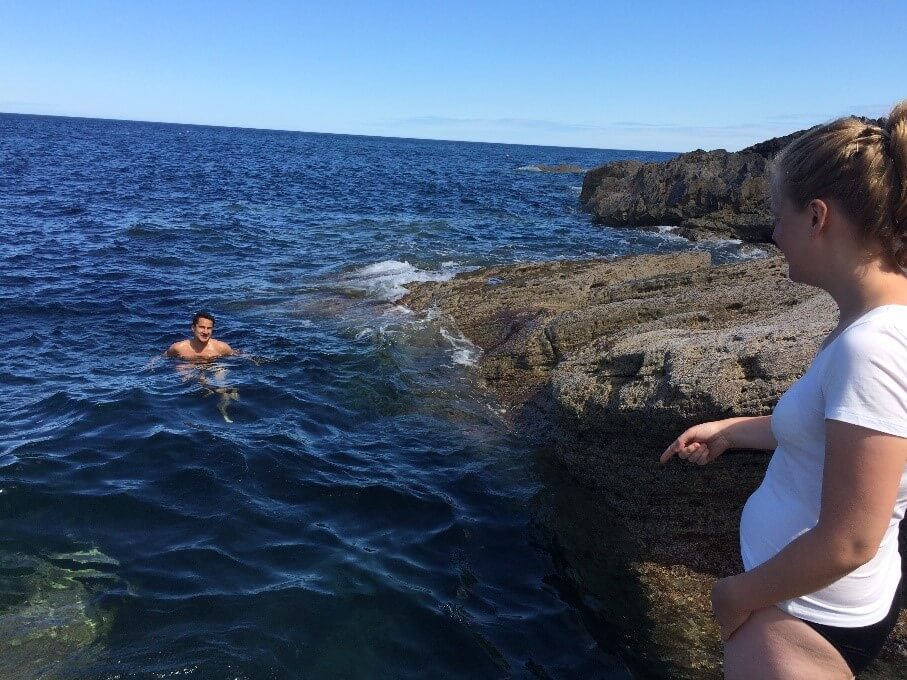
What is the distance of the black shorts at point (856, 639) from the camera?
1.83 meters

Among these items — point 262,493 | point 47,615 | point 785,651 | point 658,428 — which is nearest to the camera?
point 785,651

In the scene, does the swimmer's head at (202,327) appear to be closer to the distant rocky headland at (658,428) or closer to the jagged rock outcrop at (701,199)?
the distant rocky headland at (658,428)

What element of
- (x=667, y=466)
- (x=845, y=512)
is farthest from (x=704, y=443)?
(x=667, y=466)

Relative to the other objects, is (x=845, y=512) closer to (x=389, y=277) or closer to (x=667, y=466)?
(x=667, y=466)

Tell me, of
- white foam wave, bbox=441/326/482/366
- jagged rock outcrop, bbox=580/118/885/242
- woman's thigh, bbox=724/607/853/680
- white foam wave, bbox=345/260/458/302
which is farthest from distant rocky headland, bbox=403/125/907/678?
jagged rock outcrop, bbox=580/118/885/242

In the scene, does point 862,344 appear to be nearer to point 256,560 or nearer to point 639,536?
point 639,536

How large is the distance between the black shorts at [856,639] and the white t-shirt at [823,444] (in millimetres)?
19

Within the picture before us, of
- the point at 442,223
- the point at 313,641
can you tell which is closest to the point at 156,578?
the point at 313,641

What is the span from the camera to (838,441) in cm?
159

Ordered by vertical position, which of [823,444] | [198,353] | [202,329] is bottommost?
[198,353]

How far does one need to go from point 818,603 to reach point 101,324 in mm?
12730

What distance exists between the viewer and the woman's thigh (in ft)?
6.01

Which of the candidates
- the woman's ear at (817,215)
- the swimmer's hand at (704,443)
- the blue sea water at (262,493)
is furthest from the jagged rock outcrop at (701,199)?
the woman's ear at (817,215)

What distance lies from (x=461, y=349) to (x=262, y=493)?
480 cm
